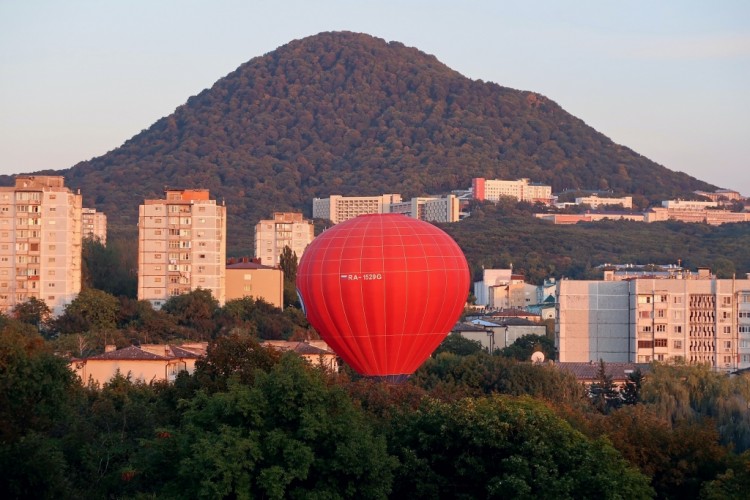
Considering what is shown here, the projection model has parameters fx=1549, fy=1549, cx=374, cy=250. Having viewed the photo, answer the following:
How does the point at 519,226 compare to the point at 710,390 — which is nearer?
the point at 710,390

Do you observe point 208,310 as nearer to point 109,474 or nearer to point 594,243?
point 109,474

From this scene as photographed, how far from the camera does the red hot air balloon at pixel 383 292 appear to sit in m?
49.4

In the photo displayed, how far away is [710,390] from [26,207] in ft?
144

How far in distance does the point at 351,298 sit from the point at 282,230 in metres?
67.8

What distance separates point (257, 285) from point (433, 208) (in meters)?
95.6

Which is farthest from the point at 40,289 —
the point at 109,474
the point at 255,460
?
the point at 255,460

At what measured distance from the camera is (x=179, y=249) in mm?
88250

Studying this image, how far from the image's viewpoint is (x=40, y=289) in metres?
82.4

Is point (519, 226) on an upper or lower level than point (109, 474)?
upper

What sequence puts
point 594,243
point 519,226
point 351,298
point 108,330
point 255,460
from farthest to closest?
1. point 519,226
2. point 594,243
3. point 108,330
4. point 351,298
5. point 255,460

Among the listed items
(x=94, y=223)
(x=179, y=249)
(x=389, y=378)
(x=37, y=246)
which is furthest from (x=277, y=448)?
(x=94, y=223)

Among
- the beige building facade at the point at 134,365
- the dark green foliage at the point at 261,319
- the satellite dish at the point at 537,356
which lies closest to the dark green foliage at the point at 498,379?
the beige building facade at the point at 134,365

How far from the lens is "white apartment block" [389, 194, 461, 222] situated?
18150 centimetres

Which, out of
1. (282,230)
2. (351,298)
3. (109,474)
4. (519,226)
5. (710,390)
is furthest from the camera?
(519,226)
